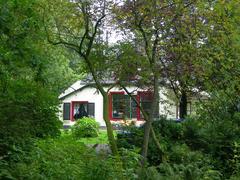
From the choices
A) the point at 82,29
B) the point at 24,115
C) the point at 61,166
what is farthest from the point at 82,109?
the point at 61,166

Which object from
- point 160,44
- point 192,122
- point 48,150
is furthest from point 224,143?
point 48,150

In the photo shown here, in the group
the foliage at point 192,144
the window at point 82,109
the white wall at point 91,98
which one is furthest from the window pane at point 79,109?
the foliage at point 192,144

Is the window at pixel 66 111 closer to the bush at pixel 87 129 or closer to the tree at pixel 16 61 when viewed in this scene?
the bush at pixel 87 129

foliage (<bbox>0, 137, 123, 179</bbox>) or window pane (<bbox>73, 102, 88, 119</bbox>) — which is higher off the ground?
window pane (<bbox>73, 102, 88, 119</bbox>)

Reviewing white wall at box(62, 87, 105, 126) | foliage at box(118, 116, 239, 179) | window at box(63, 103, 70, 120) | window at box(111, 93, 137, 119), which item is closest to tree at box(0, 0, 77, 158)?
foliage at box(118, 116, 239, 179)

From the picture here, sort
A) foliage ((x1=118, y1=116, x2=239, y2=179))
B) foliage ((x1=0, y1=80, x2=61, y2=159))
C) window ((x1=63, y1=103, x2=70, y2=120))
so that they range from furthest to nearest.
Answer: window ((x1=63, y1=103, x2=70, y2=120)), foliage ((x1=118, y1=116, x2=239, y2=179)), foliage ((x1=0, y1=80, x2=61, y2=159))

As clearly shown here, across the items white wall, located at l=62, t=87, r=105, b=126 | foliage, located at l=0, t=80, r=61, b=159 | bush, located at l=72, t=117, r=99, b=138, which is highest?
white wall, located at l=62, t=87, r=105, b=126

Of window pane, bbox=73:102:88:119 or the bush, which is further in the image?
window pane, bbox=73:102:88:119

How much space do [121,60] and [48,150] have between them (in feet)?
14.5

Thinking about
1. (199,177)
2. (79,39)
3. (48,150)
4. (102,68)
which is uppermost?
(79,39)

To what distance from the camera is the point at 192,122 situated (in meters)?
12.2

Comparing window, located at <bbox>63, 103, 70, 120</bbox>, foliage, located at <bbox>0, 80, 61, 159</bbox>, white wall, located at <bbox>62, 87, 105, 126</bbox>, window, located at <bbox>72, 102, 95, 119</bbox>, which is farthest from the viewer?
window, located at <bbox>63, 103, 70, 120</bbox>

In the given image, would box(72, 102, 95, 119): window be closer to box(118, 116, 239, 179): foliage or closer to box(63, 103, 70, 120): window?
box(63, 103, 70, 120): window

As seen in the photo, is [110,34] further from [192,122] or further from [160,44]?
[192,122]
